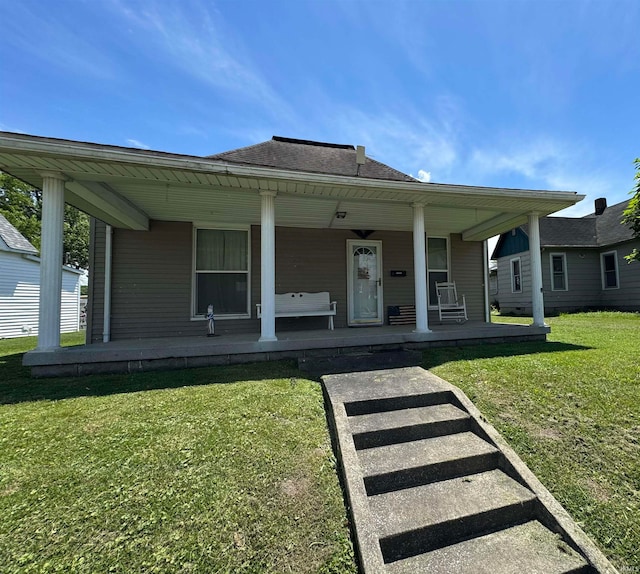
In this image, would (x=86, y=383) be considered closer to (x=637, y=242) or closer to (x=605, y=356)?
(x=605, y=356)

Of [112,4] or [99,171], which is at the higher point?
[112,4]

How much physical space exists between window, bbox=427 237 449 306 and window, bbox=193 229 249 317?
174 inches

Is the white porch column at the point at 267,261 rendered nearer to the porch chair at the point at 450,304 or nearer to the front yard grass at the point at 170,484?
the front yard grass at the point at 170,484

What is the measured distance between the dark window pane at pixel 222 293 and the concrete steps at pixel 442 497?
13.5ft

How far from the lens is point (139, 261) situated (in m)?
6.14

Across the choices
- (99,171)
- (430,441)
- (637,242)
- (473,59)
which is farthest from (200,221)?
(637,242)

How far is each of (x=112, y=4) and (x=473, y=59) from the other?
6.86 metres

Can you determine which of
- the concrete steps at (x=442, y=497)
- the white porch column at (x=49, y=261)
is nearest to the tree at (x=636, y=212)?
the concrete steps at (x=442, y=497)

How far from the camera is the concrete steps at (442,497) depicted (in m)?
1.72

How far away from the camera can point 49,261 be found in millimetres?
3982

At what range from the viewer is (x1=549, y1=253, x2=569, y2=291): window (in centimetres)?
1304

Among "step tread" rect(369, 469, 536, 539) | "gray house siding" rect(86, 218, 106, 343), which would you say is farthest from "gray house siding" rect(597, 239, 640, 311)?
"gray house siding" rect(86, 218, 106, 343)

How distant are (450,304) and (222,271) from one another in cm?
538

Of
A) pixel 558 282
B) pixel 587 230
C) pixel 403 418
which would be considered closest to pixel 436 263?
pixel 403 418
